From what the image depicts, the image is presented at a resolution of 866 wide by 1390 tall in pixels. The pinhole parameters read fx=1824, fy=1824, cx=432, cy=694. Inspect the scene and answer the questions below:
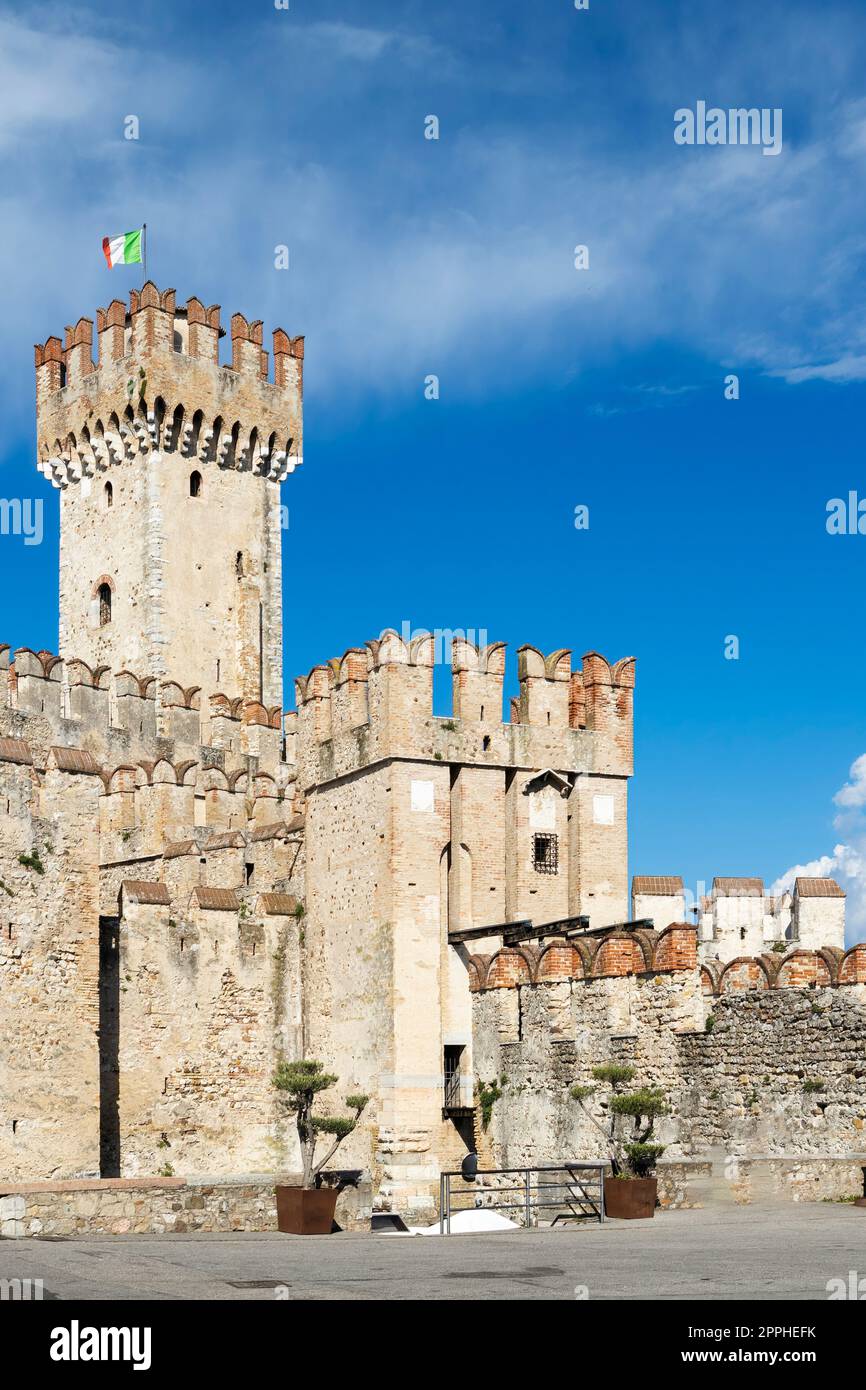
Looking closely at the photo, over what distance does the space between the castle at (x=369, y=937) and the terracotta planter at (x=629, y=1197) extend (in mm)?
3287

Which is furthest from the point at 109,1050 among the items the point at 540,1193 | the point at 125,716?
the point at 125,716

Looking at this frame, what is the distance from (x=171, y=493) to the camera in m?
52.9

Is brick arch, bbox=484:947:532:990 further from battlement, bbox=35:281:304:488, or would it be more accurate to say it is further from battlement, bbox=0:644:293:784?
battlement, bbox=35:281:304:488

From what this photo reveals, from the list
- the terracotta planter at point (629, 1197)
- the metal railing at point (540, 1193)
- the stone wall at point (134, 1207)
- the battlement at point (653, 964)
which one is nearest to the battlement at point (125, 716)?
the battlement at point (653, 964)

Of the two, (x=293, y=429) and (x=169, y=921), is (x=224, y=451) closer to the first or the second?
(x=293, y=429)

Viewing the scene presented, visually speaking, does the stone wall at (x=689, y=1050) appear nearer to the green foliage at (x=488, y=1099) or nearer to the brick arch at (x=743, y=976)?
the brick arch at (x=743, y=976)

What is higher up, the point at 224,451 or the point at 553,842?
the point at 224,451

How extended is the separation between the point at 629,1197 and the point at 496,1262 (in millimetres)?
6544

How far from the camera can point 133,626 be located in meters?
52.1

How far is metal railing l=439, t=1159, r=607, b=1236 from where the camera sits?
22438mm

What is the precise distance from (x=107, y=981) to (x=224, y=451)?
2432cm

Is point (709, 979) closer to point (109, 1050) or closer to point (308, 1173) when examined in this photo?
point (308, 1173)
